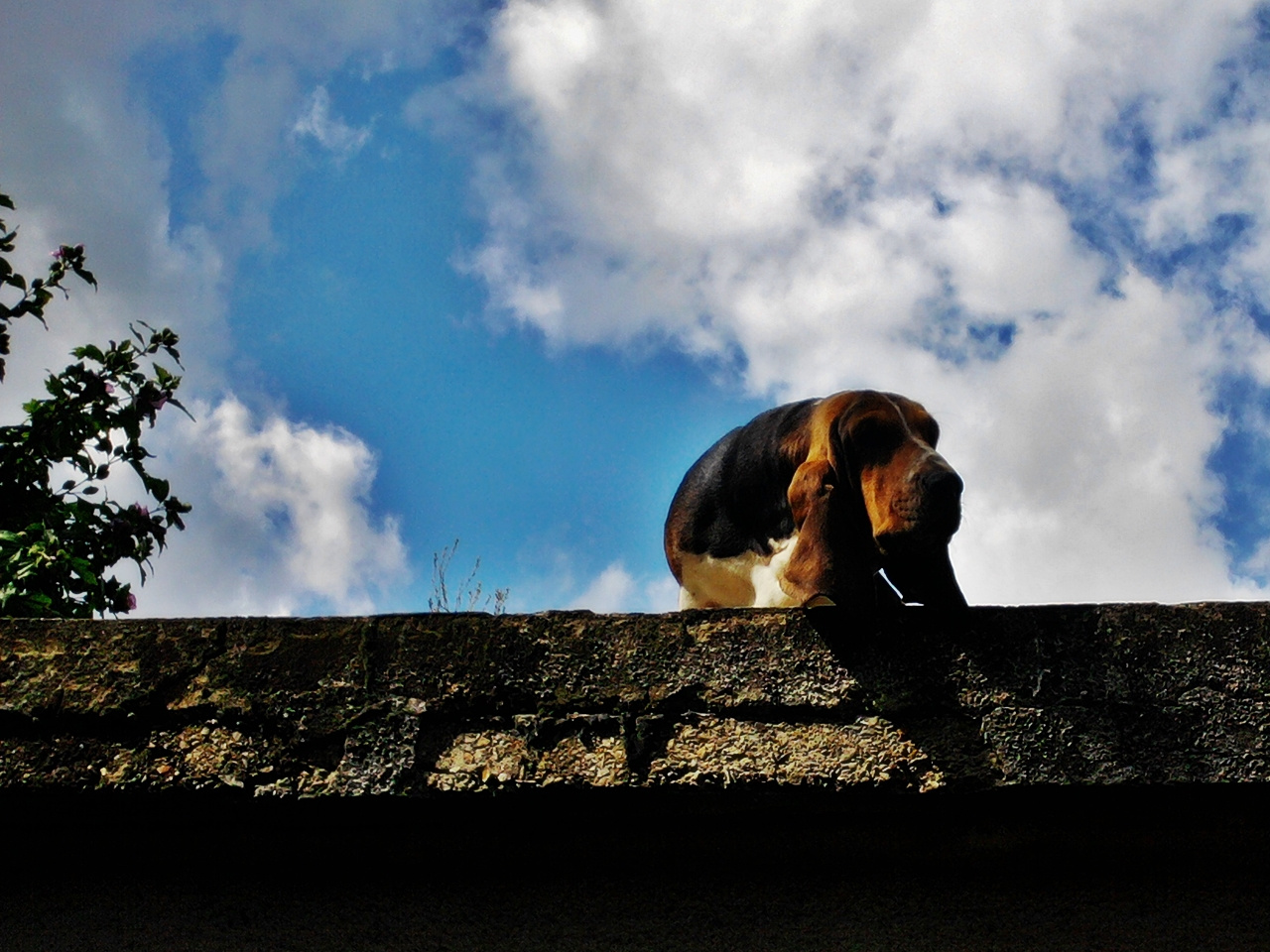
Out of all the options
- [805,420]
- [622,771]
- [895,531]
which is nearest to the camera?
[622,771]

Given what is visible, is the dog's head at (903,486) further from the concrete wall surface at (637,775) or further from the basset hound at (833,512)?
the concrete wall surface at (637,775)

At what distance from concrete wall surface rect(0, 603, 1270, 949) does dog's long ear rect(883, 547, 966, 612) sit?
0.24 m

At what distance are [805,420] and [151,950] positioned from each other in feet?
4.90

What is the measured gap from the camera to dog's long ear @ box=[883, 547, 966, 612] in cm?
166

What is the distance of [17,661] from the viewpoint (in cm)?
140

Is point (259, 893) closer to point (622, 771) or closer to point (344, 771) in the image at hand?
point (344, 771)

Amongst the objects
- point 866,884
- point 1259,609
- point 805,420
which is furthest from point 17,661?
point 1259,609

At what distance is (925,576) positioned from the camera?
1.68 metres

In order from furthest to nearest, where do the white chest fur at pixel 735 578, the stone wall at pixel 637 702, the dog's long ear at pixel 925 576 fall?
the white chest fur at pixel 735 578 < the dog's long ear at pixel 925 576 < the stone wall at pixel 637 702

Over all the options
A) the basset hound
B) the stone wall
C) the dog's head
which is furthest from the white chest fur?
the stone wall

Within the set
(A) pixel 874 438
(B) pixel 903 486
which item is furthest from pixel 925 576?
(A) pixel 874 438

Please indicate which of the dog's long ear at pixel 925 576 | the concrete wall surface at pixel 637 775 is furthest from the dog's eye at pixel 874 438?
the concrete wall surface at pixel 637 775

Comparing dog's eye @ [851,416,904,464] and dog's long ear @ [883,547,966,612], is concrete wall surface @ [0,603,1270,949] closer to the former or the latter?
dog's long ear @ [883,547,966,612]

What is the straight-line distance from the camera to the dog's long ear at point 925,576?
5.43 feet
